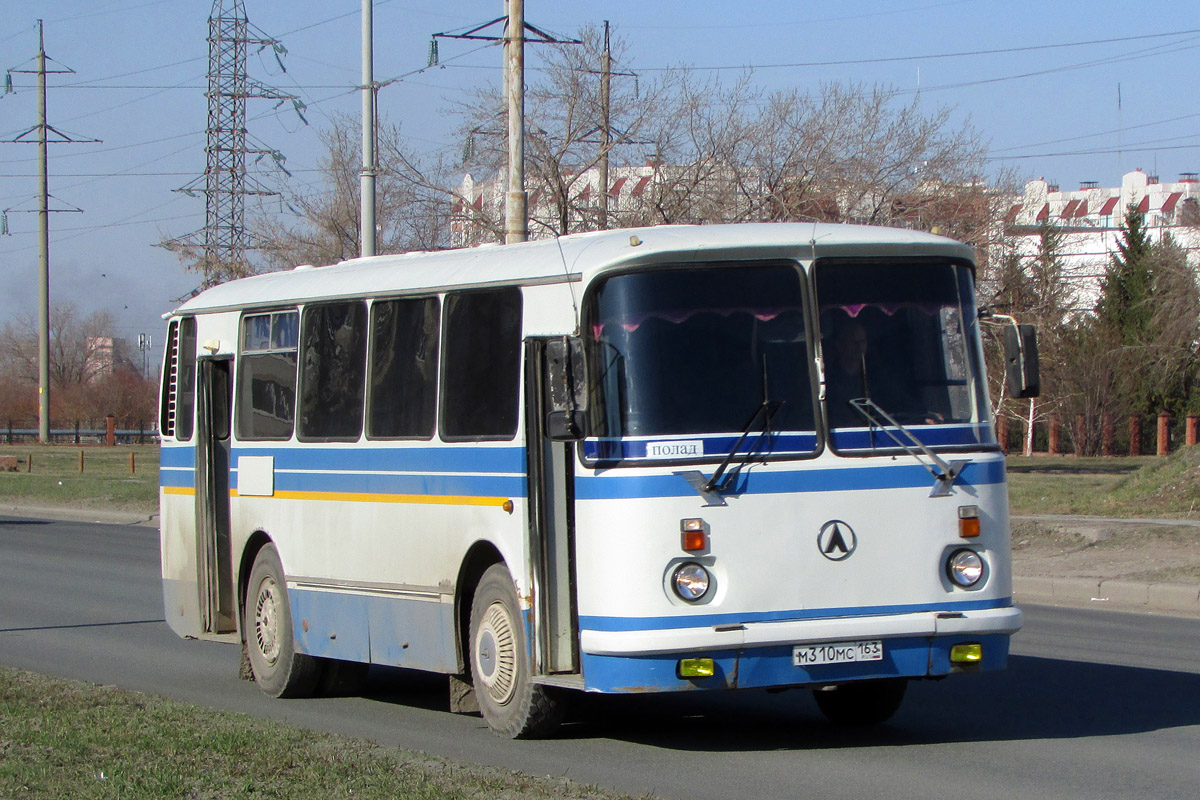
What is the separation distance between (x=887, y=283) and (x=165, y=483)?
6396mm

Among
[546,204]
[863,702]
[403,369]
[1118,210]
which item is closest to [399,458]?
[403,369]

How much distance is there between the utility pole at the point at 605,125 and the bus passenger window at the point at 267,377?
19.9 m

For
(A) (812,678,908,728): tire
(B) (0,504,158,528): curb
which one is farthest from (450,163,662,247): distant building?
(A) (812,678,908,728): tire

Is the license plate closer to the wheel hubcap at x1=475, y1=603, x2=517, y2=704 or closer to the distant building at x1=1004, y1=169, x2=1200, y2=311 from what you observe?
the wheel hubcap at x1=475, y1=603, x2=517, y2=704

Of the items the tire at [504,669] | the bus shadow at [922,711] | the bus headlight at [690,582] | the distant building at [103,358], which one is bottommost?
the bus shadow at [922,711]

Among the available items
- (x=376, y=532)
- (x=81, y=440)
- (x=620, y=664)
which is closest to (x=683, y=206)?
(x=376, y=532)

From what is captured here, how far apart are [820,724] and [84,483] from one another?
3549 centimetres

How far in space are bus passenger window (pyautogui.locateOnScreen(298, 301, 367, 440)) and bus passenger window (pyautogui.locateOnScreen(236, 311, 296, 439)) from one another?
20 centimetres

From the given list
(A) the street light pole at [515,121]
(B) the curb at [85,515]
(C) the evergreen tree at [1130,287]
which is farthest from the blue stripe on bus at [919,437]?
(C) the evergreen tree at [1130,287]

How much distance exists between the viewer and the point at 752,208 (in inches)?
1238

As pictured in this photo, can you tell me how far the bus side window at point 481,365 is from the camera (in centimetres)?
870

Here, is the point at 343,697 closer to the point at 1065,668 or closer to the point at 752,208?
the point at 1065,668

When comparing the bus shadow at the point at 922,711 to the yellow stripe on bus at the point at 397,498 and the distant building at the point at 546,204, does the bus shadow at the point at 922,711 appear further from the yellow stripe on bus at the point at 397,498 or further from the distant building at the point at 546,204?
the distant building at the point at 546,204

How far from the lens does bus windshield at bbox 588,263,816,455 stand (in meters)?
7.89
